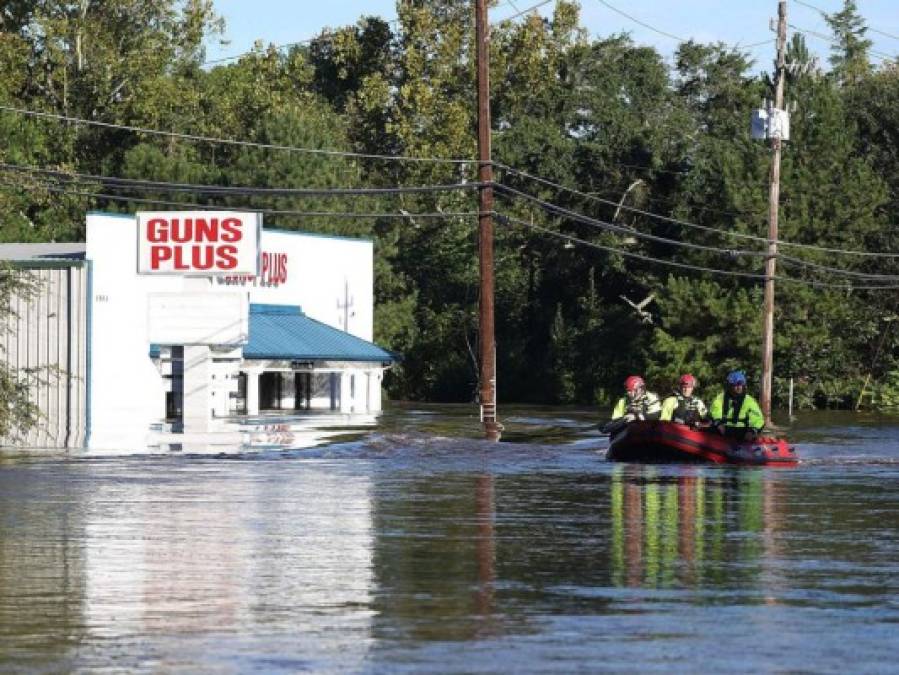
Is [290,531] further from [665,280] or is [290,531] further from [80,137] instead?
[80,137]

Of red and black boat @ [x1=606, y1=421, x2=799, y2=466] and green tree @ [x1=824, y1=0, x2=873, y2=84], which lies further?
green tree @ [x1=824, y1=0, x2=873, y2=84]

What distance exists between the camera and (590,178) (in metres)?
91.4

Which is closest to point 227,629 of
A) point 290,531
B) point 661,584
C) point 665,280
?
point 661,584

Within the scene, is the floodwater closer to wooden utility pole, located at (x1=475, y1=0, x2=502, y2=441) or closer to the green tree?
wooden utility pole, located at (x1=475, y1=0, x2=502, y2=441)

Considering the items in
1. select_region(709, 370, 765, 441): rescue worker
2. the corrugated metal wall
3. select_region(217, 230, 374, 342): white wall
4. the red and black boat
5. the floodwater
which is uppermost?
select_region(217, 230, 374, 342): white wall

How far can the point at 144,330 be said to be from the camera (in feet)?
176

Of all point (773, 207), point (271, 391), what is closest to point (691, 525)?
point (773, 207)

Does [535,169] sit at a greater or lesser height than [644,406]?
greater

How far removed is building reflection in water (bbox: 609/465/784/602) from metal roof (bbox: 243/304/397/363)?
2549 cm

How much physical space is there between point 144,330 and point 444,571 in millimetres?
36358

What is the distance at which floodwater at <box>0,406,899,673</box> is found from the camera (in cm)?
1338

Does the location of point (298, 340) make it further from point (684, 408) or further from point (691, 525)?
point (691, 525)

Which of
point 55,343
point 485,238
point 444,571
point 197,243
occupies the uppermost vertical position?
point 485,238

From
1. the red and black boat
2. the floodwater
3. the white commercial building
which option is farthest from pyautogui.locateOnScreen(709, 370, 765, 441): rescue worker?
the white commercial building
